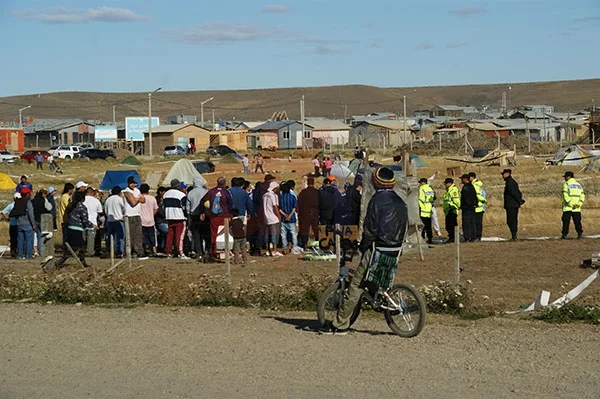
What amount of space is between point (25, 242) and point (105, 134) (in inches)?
3671

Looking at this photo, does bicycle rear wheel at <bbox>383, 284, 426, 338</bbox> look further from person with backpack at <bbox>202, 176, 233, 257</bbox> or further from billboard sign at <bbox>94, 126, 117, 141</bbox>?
billboard sign at <bbox>94, 126, 117, 141</bbox>

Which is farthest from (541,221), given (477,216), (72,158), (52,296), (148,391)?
(72,158)

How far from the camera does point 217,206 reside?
18.1 metres

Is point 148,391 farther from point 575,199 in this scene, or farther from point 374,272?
point 575,199

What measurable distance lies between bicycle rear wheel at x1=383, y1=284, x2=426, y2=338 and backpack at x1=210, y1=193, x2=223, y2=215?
27.5 feet

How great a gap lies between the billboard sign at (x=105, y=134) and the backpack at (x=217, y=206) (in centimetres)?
9493

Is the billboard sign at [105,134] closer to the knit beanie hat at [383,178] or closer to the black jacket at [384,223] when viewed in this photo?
the knit beanie hat at [383,178]

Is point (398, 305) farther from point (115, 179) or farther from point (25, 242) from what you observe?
point (115, 179)

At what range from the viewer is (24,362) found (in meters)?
9.14

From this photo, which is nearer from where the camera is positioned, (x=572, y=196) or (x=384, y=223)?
(x=384, y=223)

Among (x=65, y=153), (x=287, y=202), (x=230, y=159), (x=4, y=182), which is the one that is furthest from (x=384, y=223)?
(x=65, y=153)

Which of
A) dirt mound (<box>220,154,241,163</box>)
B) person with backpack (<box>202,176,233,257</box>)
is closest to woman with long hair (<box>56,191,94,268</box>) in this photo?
person with backpack (<box>202,176,233,257</box>)

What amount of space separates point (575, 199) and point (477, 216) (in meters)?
2.10

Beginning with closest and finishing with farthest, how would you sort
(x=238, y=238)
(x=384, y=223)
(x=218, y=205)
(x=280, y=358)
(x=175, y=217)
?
(x=280, y=358), (x=384, y=223), (x=238, y=238), (x=218, y=205), (x=175, y=217)
